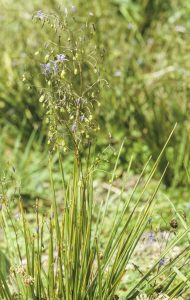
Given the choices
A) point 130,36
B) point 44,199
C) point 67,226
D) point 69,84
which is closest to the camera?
point 69,84

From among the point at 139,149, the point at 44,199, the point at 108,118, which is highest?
the point at 108,118

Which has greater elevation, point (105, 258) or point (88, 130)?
point (88, 130)

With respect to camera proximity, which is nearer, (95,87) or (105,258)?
(95,87)

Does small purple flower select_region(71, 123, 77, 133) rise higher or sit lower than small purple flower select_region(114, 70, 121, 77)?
lower

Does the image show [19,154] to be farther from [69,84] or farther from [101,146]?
[69,84]

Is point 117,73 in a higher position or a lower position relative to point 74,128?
higher

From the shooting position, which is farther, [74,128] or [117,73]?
[117,73]

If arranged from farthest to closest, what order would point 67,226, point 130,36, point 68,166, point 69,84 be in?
point 130,36, point 68,166, point 67,226, point 69,84

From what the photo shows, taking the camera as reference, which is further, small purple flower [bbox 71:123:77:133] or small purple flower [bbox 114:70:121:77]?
small purple flower [bbox 114:70:121:77]

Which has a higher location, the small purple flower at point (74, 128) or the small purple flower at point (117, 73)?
the small purple flower at point (117, 73)

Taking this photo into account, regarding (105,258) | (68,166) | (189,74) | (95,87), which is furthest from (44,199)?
(95,87)

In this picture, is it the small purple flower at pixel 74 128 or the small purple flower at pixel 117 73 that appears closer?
the small purple flower at pixel 74 128
